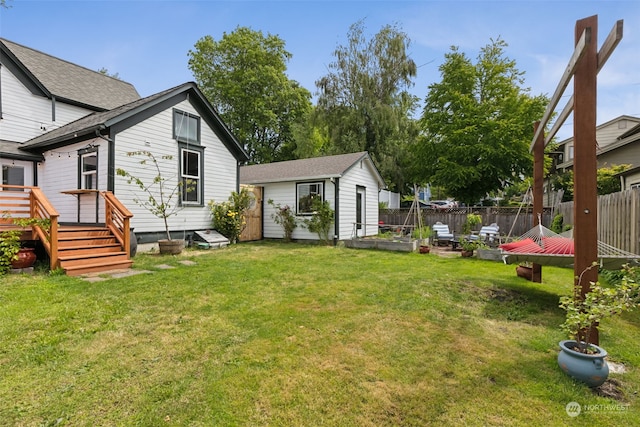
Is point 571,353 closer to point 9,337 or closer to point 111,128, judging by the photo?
point 9,337

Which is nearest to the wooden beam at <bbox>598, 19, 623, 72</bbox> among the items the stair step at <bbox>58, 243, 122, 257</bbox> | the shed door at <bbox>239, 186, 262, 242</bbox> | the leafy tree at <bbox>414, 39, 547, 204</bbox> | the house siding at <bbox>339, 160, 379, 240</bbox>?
the stair step at <bbox>58, 243, 122, 257</bbox>

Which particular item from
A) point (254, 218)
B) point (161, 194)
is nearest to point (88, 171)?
point (161, 194)

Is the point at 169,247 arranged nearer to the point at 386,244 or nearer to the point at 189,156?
the point at 189,156

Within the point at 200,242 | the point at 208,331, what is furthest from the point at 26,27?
the point at 208,331

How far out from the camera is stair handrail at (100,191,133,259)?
746cm

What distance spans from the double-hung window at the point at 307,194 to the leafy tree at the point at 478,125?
1057 cm

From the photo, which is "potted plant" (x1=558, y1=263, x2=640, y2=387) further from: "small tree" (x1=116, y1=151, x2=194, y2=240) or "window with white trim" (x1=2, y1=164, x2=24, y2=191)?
"window with white trim" (x1=2, y1=164, x2=24, y2=191)

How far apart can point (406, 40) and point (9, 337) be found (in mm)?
24643

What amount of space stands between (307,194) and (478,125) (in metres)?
12.7

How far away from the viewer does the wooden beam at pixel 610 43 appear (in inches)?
108

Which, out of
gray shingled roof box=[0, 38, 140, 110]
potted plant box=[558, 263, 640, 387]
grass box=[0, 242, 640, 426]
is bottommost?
grass box=[0, 242, 640, 426]

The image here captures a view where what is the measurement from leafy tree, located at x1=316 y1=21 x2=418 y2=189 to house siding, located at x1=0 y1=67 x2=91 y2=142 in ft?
51.7

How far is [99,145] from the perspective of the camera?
29.1 feet

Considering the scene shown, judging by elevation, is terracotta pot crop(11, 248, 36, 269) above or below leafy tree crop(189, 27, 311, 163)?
below
